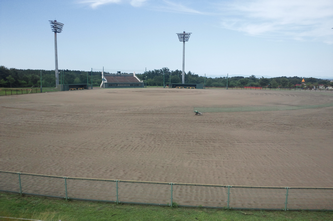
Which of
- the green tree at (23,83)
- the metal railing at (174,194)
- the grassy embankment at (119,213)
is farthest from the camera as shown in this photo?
the green tree at (23,83)

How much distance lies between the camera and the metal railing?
8.03 meters

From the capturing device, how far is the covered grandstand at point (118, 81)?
9785cm

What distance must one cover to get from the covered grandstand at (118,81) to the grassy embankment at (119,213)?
91.5 metres

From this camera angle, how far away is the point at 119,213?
25.4 ft

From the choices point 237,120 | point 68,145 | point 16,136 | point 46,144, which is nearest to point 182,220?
point 68,145

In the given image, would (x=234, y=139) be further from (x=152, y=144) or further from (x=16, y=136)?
(x=16, y=136)

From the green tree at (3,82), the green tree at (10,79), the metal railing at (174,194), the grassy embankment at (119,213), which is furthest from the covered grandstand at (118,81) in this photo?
the grassy embankment at (119,213)

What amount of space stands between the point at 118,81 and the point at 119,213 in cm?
10291

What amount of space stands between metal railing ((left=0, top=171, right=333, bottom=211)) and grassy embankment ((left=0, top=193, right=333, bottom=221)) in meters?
0.22

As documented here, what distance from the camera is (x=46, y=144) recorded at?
1562 cm

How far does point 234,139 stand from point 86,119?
15119mm

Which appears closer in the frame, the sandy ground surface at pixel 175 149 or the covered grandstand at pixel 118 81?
the sandy ground surface at pixel 175 149

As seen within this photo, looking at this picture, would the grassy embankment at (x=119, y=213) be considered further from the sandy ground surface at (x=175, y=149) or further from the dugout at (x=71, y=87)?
the dugout at (x=71, y=87)

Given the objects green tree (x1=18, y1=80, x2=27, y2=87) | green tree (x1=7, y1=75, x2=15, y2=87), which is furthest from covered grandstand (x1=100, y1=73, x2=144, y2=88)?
green tree (x1=7, y1=75, x2=15, y2=87)
